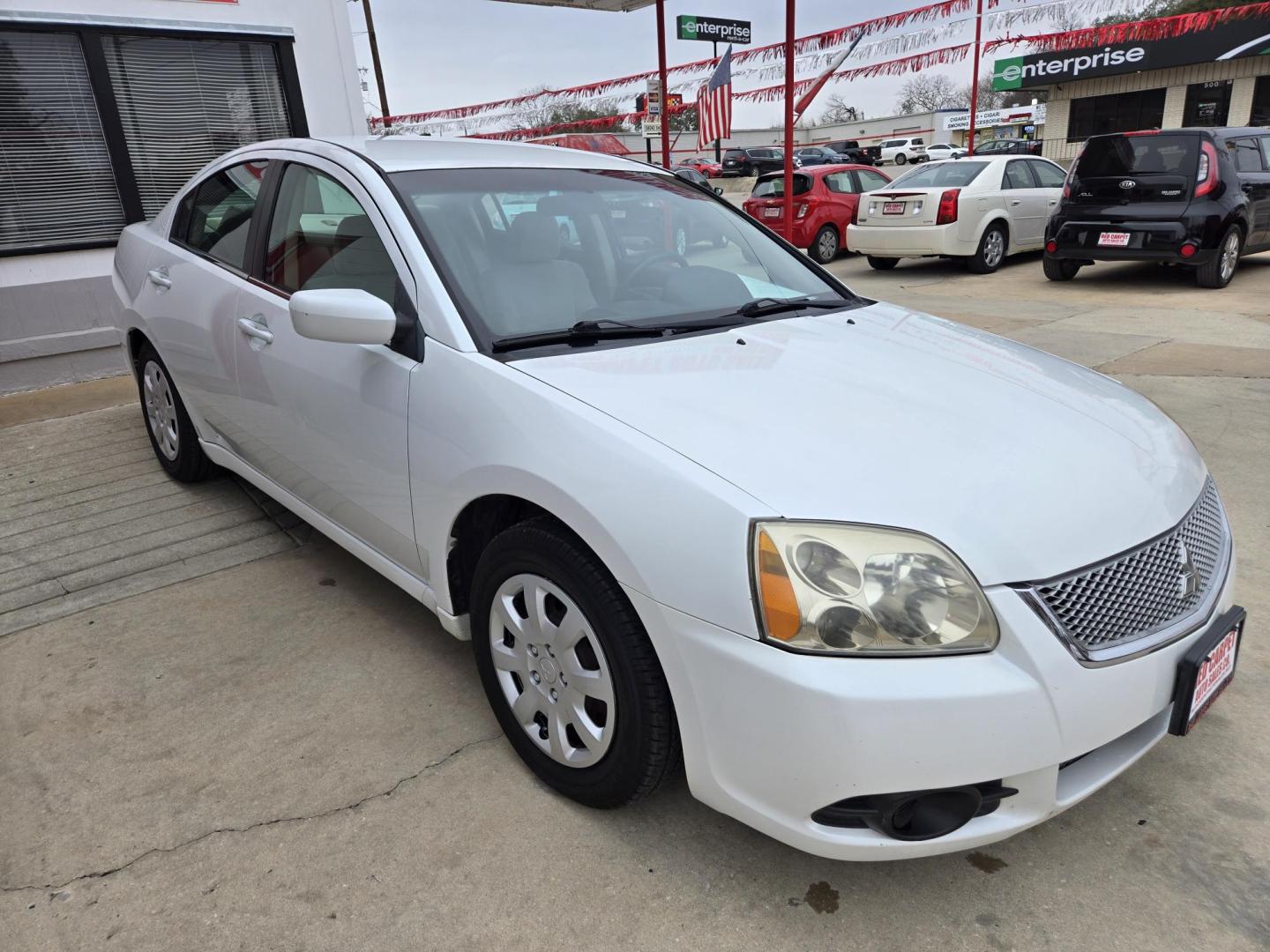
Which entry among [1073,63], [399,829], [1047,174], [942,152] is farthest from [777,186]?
[942,152]

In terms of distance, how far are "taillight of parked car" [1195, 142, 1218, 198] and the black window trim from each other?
838 centimetres

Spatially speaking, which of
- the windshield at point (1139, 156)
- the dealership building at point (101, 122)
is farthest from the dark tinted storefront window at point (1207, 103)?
the dealership building at point (101, 122)

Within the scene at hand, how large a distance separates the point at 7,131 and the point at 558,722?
679 centimetres

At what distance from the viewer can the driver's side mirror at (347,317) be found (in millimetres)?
2385

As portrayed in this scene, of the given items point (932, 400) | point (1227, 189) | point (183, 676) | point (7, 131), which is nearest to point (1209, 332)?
point (1227, 189)

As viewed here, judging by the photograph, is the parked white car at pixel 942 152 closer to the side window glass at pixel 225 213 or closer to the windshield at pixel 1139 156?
the windshield at pixel 1139 156

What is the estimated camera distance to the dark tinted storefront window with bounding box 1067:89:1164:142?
30.0m

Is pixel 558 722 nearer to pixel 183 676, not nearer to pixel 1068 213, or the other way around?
pixel 183 676

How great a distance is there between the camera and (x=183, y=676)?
9.53 feet

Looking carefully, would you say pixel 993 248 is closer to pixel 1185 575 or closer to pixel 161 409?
pixel 161 409

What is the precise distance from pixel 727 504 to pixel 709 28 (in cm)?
1774

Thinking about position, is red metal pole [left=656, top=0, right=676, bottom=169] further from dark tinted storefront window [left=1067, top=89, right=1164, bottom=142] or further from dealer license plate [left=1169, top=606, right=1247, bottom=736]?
dark tinted storefront window [left=1067, top=89, right=1164, bottom=142]

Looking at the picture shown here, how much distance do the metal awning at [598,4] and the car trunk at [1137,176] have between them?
4.91 m

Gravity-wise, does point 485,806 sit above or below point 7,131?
below
